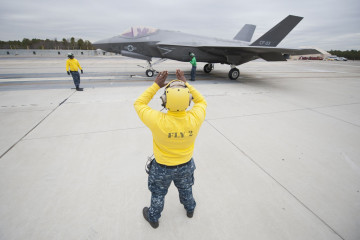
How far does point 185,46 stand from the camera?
32.4 feet

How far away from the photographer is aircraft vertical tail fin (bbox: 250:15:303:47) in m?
9.62

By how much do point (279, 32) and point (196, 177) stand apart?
11801 millimetres

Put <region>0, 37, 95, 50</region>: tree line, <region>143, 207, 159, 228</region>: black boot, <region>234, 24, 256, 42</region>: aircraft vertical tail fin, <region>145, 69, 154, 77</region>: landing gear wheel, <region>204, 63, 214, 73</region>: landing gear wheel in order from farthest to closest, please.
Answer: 1. <region>0, 37, 95, 50</region>: tree line
2. <region>234, 24, 256, 42</region>: aircraft vertical tail fin
3. <region>204, 63, 214, 73</region>: landing gear wheel
4. <region>145, 69, 154, 77</region>: landing gear wheel
5. <region>143, 207, 159, 228</region>: black boot

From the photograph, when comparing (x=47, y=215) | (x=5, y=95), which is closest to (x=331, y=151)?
(x=47, y=215)

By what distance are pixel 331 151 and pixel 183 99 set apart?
3758 mm

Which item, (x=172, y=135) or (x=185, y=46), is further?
(x=185, y=46)

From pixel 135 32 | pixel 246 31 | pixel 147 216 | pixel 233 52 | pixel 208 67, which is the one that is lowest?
pixel 147 216

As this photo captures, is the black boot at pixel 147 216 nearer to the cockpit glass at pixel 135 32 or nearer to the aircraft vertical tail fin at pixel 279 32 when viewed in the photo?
the cockpit glass at pixel 135 32

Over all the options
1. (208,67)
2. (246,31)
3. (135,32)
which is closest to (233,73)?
(208,67)

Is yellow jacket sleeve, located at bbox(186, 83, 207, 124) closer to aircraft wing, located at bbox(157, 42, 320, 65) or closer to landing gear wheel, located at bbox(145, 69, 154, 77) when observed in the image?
aircraft wing, located at bbox(157, 42, 320, 65)

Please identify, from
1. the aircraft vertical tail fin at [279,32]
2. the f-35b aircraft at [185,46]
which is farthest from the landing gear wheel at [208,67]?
the aircraft vertical tail fin at [279,32]

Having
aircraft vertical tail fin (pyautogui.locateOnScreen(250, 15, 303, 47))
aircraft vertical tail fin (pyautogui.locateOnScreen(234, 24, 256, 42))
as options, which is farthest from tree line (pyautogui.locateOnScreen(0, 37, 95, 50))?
aircraft vertical tail fin (pyautogui.locateOnScreen(250, 15, 303, 47))

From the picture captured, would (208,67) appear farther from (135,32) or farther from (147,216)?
(147,216)

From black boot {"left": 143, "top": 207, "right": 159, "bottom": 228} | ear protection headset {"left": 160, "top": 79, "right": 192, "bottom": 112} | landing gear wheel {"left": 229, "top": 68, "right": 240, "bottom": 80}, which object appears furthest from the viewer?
landing gear wheel {"left": 229, "top": 68, "right": 240, "bottom": 80}
